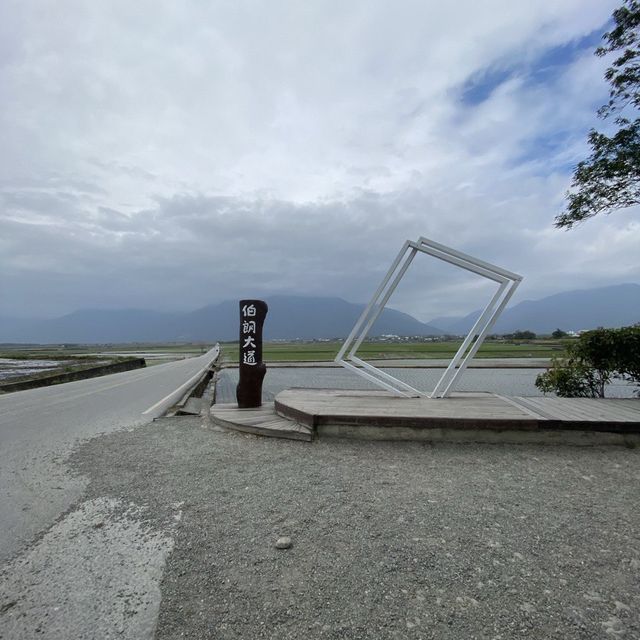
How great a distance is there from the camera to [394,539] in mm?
2805

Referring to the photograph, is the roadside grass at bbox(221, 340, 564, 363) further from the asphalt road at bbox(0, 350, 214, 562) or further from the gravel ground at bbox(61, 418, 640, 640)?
the asphalt road at bbox(0, 350, 214, 562)

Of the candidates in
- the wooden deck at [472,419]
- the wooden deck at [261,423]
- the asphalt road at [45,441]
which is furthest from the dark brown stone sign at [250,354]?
the asphalt road at [45,441]

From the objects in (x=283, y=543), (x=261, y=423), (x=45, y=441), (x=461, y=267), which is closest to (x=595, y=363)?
(x=461, y=267)

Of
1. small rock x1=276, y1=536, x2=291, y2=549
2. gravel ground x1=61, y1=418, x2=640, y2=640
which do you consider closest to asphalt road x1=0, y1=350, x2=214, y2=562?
gravel ground x1=61, y1=418, x2=640, y2=640

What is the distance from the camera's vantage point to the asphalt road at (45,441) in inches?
132

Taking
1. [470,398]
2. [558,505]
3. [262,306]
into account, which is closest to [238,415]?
[262,306]

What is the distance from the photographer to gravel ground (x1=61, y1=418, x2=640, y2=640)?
6.63ft

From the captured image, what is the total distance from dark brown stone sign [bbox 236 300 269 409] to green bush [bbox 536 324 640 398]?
664 cm

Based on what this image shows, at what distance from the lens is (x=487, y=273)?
305 inches

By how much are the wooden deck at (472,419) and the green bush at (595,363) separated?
42.5 inches

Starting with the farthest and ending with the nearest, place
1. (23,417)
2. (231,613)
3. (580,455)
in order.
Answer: (23,417) < (580,455) < (231,613)

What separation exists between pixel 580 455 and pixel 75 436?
7.57 m

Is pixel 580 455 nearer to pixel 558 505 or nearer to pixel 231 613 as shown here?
pixel 558 505

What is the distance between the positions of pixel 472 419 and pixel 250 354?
4.24m
